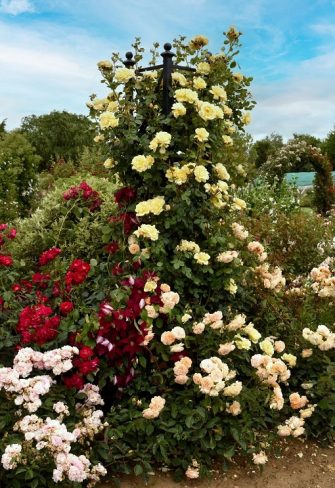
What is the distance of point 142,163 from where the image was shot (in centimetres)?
359

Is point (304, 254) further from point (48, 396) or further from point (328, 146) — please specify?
point (328, 146)

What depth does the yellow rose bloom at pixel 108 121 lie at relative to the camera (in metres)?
3.64

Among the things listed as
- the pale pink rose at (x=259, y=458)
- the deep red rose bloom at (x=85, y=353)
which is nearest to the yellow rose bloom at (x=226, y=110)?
the deep red rose bloom at (x=85, y=353)

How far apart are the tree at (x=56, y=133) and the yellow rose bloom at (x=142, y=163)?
104 ft

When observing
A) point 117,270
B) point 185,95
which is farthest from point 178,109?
point 117,270

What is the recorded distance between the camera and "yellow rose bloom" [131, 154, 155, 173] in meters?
3.59

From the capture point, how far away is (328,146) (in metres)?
34.6

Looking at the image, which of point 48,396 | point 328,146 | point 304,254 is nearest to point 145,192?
point 48,396

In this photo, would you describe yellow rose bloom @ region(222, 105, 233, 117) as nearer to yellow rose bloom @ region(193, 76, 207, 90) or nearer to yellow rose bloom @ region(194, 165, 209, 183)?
yellow rose bloom @ region(193, 76, 207, 90)

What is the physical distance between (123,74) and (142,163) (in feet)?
2.02

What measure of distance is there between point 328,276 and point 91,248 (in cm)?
175

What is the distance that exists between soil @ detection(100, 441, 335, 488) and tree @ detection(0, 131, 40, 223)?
8.17m

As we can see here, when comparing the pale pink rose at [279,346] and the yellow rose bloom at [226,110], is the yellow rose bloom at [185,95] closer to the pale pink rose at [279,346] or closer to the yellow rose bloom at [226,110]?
the yellow rose bloom at [226,110]

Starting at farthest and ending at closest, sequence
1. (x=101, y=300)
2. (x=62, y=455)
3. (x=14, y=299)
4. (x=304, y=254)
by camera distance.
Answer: (x=304, y=254)
(x=14, y=299)
(x=101, y=300)
(x=62, y=455)
